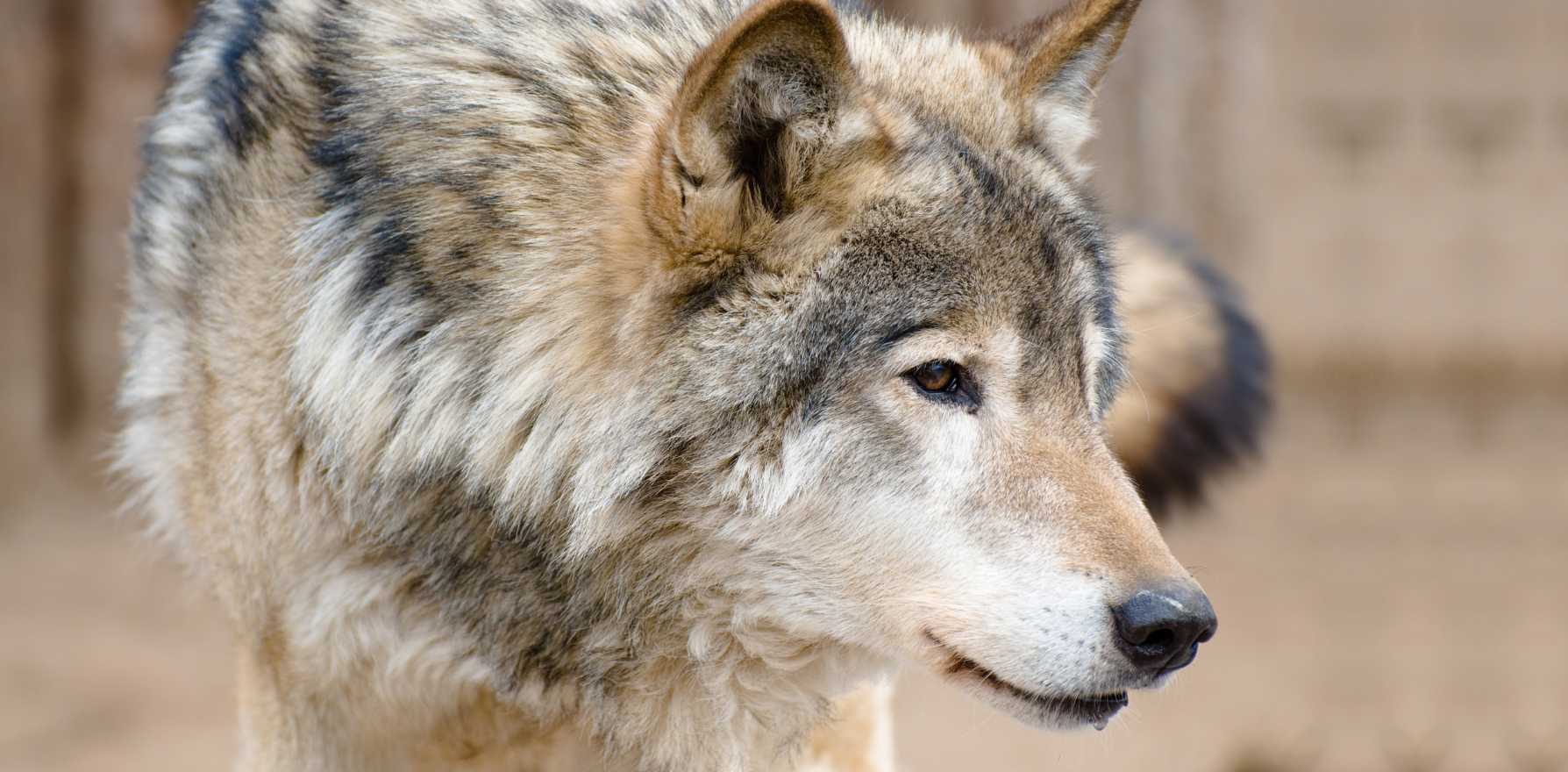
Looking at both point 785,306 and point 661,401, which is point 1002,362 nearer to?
point 785,306

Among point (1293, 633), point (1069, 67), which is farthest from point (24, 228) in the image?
point (1293, 633)

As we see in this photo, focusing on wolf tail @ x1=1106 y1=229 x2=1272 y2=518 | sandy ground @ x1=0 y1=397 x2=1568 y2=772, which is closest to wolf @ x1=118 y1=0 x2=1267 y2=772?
wolf tail @ x1=1106 y1=229 x2=1272 y2=518

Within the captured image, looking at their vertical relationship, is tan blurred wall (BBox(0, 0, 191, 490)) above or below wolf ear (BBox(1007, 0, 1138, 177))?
below

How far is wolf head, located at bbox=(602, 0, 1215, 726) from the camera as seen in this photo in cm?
241

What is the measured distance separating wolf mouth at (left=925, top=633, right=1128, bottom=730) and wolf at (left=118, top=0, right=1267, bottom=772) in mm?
11

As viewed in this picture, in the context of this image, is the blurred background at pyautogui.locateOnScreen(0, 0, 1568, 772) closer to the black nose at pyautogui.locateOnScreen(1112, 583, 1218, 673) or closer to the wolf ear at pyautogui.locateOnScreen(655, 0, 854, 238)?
the black nose at pyautogui.locateOnScreen(1112, 583, 1218, 673)

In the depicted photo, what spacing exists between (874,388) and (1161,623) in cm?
61

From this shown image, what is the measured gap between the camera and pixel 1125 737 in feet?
19.6

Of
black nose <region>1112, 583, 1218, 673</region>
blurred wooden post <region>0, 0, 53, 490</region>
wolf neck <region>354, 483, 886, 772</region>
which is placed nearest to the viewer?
black nose <region>1112, 583, 1218, 673</region>

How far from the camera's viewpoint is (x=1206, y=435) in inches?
153

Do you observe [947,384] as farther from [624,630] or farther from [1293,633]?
[1293,633]

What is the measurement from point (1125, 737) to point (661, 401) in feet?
13.3

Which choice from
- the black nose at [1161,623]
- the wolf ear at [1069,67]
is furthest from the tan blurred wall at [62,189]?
the black nose at [1161,623]

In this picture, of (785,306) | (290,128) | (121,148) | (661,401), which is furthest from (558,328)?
(121,148)
